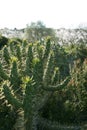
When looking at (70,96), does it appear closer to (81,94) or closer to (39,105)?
(81,94)

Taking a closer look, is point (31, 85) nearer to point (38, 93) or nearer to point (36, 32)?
point (38, 93)

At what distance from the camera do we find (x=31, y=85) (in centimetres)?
1398

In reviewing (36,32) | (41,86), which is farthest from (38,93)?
(36,32)

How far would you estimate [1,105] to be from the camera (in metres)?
15.8

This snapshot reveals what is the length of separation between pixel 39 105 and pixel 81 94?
3917 mm

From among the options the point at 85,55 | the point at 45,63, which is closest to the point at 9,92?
the point at 45,63

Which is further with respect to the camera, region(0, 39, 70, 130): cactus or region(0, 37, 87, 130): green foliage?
region(0, 37, 87, 130): green foliage

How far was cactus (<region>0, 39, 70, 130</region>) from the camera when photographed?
558 inches

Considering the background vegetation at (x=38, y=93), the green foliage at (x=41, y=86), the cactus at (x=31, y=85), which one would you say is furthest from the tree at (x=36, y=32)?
the cactus at (x=31, y=85)

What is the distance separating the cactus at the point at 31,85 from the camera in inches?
558

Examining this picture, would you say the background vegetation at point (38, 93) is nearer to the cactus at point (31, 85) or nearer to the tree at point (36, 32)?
the cactus at point (31, 85)

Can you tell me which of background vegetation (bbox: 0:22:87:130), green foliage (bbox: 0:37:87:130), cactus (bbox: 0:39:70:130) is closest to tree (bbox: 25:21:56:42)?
background vegetation (bbox: 0:22:87:130)

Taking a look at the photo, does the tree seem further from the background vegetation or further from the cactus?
the cactus

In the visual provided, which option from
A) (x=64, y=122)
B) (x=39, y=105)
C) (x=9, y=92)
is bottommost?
(x=64, y=122)
